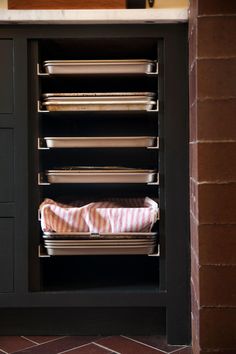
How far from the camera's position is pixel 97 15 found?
1.72m

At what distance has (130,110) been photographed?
1.80m

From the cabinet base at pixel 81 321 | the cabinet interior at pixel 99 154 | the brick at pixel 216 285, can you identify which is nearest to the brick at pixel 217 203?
the brick at pixel 216 285

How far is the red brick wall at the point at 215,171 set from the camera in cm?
151

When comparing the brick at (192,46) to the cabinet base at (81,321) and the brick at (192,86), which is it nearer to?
the brick at (192,86)

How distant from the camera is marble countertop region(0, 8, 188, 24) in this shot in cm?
171

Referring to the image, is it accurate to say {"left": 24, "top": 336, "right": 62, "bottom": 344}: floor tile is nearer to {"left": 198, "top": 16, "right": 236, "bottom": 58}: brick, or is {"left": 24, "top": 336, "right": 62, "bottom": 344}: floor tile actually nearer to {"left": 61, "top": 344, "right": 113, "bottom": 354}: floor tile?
{"left": 61, "top": 344, "right": 113, "bottom": 354}: floor tile

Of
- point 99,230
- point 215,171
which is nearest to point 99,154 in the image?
point 99,230

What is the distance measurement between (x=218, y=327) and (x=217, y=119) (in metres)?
0.67

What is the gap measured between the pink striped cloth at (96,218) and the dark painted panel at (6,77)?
15.5 inches

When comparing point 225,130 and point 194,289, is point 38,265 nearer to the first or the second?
point 194,289

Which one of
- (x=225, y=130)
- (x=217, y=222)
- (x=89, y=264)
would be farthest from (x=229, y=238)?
(x=89, y=264)

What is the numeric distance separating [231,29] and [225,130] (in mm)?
320

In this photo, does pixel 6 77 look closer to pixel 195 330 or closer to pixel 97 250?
pixel 97 250

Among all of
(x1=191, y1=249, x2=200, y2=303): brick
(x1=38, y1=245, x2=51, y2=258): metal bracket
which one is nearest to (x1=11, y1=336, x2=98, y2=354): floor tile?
(x1=38, y1=245, x2=51, y2=258): metal bracket
